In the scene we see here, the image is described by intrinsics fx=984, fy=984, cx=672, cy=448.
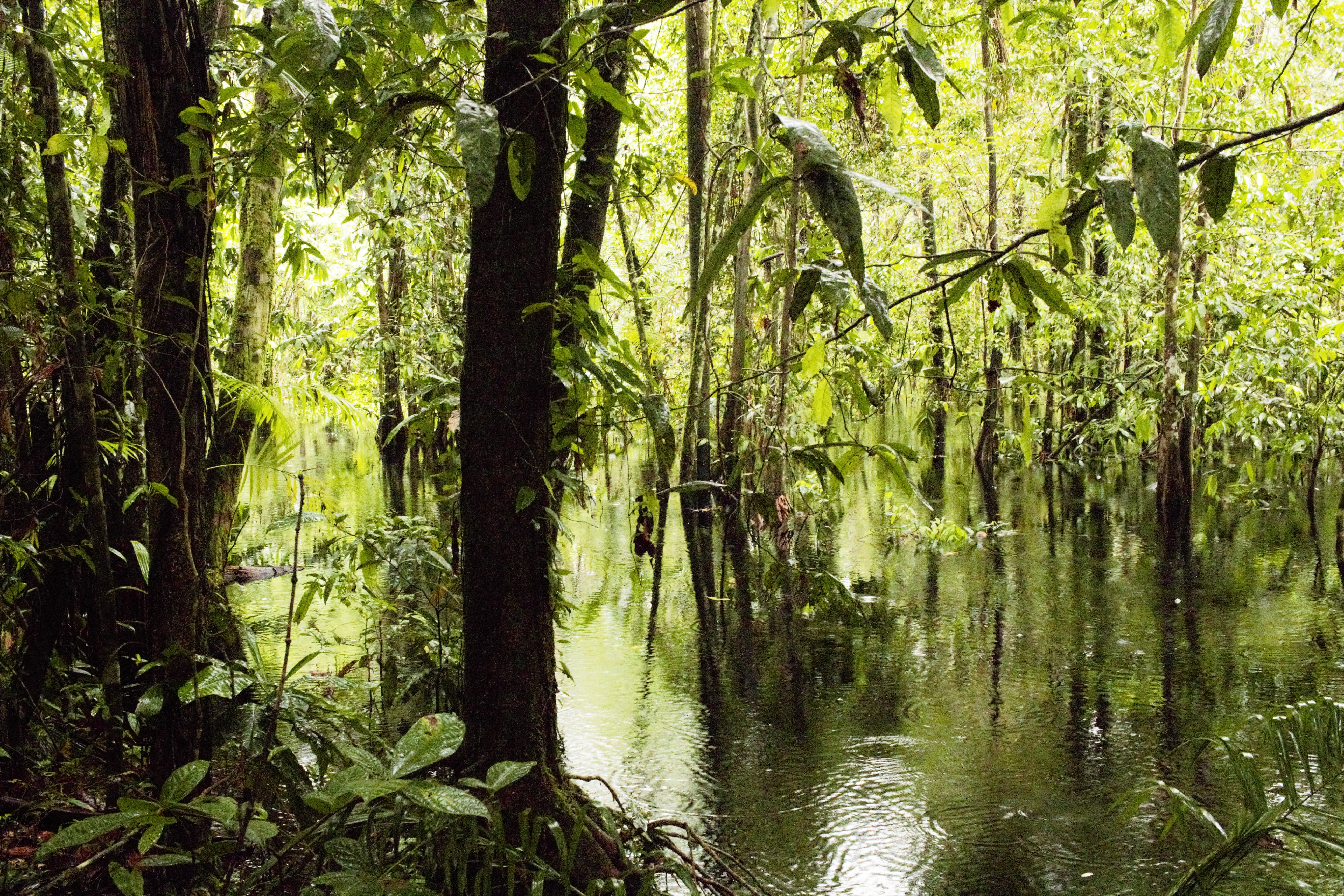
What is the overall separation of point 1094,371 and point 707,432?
21.2ft

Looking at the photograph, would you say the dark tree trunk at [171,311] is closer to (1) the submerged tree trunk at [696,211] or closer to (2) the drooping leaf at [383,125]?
(2) the drooping leaf at [383,125]

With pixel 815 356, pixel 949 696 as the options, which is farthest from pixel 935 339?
pixel 815 356

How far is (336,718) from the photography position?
3.31 metres

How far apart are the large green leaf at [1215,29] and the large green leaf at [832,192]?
1.43 ft

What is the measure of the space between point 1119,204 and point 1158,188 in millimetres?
68

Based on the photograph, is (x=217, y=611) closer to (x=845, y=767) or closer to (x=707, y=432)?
(x=845, y=767)

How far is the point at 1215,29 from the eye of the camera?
118 centimetres

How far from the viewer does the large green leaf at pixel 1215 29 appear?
3.83 ft

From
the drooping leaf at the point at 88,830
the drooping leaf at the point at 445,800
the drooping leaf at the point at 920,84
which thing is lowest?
the drooping leaf at the point at 88,830

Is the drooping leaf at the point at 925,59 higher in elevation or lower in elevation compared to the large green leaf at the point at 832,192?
higher

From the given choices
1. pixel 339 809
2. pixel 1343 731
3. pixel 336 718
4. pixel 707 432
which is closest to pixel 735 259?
pixel 707 432

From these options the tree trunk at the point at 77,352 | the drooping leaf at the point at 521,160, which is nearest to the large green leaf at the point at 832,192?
the drooping leaf at the point at 521,160

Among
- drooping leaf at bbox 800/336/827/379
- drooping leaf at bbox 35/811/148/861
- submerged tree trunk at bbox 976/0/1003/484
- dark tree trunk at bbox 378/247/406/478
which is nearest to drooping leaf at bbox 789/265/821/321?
drooping leaf at bbox 800/336/827/379

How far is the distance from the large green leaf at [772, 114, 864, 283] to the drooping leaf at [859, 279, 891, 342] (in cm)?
19
